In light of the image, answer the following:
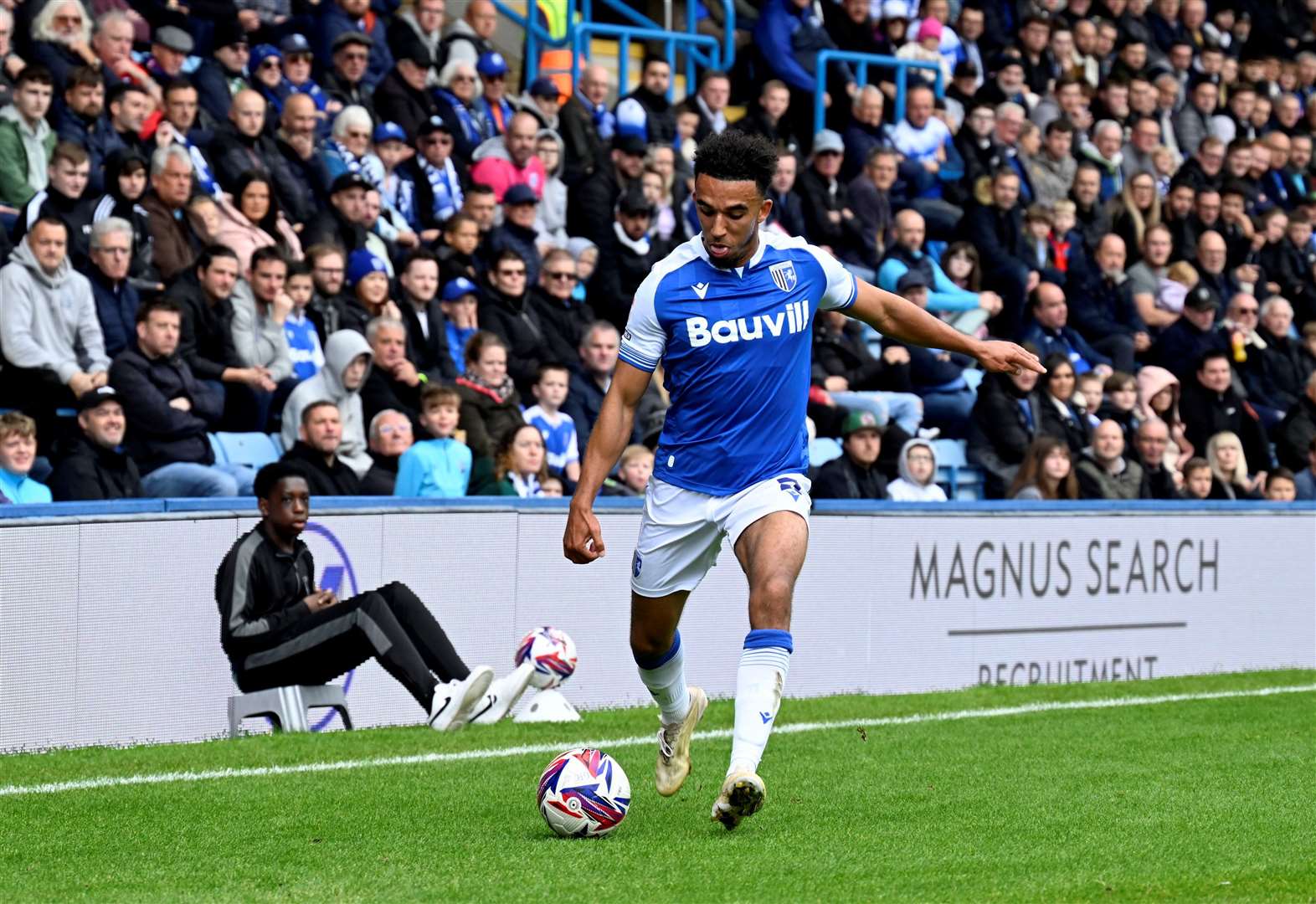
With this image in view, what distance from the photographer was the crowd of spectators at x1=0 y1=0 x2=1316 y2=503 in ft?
40.2

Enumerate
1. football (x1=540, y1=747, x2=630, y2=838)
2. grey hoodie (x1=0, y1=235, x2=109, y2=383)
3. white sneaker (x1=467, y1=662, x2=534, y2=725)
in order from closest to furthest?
football (x1=540, y1=747, x2=630, y2=838)
white sneaker (x1=467, y1=662, x2=534, y2=725)
grey hoodie (x1=0, y1=235, x2=109, y2=383)

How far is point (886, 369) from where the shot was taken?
17.0 meters

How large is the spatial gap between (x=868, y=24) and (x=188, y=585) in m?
12.6

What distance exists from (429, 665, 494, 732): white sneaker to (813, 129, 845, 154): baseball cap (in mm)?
9234

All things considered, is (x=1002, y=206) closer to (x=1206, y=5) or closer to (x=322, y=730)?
(x=1206, y=5)

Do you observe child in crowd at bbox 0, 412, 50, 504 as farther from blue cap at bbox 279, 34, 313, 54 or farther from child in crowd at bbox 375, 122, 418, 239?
blue cap at bbox 279, 34, 313, 54

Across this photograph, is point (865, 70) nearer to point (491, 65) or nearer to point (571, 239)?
point (491, 65)

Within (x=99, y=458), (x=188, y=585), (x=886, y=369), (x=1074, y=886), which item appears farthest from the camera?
(x=886, y=369)

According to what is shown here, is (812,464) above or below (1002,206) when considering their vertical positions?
below

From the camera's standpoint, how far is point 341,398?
12.6m

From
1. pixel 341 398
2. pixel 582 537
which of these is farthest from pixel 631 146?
pixel 582 537

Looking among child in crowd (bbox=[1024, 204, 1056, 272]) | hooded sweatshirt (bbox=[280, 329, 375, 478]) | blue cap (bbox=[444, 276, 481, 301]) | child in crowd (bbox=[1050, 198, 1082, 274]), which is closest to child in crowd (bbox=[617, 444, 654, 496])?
hooded sweatshirt (bbox=[280, 329, 375, 478])

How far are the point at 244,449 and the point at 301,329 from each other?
112 centimetres

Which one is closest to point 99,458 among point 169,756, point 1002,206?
point 169,756
